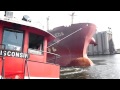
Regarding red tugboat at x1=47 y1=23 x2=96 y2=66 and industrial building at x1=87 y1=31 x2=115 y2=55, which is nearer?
red tugboat at x1=47 y1=23 x2=96 y2=66

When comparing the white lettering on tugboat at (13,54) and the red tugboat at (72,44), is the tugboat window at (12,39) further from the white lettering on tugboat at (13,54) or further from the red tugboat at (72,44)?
the red tugboat at (72,44)

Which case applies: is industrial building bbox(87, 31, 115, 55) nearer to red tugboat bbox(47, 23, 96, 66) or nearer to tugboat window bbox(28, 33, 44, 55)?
red tugboat bbox(47, 23, 96, 66)

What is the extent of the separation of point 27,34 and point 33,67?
1.32m

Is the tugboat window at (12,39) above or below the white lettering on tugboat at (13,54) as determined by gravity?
above

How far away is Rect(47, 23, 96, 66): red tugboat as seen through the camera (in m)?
23.9

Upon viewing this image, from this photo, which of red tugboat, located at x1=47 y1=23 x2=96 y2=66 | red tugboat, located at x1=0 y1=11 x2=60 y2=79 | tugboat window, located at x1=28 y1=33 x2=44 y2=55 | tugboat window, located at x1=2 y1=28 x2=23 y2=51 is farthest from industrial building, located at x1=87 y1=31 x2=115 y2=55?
tugboat window, located at x1=2 y1=28 x2=23 y2=51

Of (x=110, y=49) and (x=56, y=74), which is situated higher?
(x=110, y=49)

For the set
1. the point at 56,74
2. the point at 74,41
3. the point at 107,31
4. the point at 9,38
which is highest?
the point at 107,31

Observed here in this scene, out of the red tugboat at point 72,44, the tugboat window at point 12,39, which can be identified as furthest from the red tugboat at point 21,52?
the red tugboat at point 72,44

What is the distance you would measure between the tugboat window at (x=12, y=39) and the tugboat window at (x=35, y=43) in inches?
22.1

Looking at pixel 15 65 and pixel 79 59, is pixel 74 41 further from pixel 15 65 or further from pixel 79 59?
pixel 15 65

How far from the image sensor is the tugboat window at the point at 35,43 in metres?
7.47
